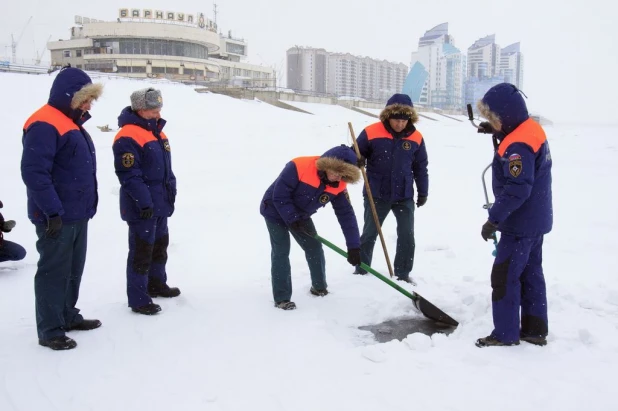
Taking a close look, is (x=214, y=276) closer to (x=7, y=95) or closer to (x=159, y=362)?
(x=159, y=362)

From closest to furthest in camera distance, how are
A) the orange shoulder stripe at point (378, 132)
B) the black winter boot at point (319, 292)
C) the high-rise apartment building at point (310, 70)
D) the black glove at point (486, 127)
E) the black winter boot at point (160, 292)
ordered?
1. the black glove at point (486, 127)
2. the black winter boot at point (160, 292)
3. the black winter boot at point (319, 292)
4. the orange shoulder stripe at point (378, 132)
5. the high-rise apartment building at point (310, 70)

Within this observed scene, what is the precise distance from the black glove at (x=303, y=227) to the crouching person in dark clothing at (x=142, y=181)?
3.63ft

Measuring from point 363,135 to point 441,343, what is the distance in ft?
7.56

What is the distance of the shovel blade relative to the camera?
426 centimetres

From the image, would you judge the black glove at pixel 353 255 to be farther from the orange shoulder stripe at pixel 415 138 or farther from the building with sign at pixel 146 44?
the building with sign at pixel 146 44

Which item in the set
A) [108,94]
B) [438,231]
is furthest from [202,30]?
[438,231]

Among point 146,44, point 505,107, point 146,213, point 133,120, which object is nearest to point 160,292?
point 146,213

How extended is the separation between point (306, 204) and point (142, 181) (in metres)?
1.35

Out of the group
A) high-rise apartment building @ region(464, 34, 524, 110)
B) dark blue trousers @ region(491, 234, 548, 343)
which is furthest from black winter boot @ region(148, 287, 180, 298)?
high-rise apartment building @ region(464, 34, 524, 110)

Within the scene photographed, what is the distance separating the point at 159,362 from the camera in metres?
3.42

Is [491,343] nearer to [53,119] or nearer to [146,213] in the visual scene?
[146,213]

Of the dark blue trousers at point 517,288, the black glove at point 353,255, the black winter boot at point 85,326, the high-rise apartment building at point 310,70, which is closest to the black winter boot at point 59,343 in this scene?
the black winter boot at point 85,326

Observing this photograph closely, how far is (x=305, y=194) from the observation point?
427 centimetres

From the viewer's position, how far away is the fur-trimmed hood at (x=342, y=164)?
13.1 feet
